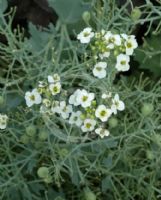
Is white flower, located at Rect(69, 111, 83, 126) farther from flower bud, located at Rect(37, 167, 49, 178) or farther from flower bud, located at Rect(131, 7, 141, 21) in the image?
flower bud, located at Rect(131, 7, 141, 21)

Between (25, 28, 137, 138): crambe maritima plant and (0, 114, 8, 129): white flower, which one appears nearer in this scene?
(25, 28, 137, 138): crambe maritima plant

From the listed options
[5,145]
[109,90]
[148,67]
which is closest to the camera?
[109,90]

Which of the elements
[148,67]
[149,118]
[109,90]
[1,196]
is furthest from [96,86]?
[148,67]

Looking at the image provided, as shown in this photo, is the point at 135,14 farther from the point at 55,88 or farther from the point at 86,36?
the point at 55,88

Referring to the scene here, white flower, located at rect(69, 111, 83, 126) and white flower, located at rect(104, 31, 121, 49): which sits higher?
white flower, located at rect(104, 31, 121, 49)

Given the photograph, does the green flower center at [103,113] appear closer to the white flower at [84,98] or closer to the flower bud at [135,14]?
the white flower at [84,98]

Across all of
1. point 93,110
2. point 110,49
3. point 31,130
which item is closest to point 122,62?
point 110,49

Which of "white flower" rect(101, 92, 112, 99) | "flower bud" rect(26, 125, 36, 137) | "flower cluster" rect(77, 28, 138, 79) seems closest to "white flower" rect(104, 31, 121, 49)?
"flower cluster" rect(77, 28, 138, 79)

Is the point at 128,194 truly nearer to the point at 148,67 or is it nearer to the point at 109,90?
the point at 109,90

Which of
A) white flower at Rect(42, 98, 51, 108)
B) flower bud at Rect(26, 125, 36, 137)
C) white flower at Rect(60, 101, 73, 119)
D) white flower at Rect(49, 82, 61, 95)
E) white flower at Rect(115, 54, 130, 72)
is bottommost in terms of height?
flower bud at Rect(26, 125, 36, 137)
